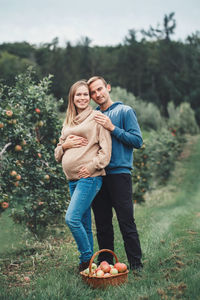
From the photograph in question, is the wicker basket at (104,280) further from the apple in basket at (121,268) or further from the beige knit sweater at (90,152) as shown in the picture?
the beige knit sweater at (90,152)

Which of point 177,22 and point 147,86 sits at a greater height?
point 177,22

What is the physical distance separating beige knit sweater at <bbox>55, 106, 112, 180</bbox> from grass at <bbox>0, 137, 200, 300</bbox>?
3.42 feet

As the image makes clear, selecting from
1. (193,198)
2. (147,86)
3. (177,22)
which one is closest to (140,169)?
(193,198)

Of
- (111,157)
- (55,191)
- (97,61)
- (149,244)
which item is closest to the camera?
(111,157)

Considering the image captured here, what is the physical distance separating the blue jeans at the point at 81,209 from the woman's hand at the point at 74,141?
35cm

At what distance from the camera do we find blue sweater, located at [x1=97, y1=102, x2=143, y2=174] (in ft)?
11.3

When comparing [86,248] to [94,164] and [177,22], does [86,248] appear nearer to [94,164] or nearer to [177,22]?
[94,164]

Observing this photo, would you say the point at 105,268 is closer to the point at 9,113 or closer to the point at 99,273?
the point at 99,273

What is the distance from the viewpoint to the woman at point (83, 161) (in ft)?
10.8

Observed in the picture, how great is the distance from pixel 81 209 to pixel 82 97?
1127mm

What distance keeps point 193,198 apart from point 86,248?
27.2 feet

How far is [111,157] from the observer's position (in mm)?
3535

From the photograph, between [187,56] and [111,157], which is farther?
[187,56]

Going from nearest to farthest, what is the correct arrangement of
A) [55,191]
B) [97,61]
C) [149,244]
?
[149,244] → [55,191] → [97,61]
